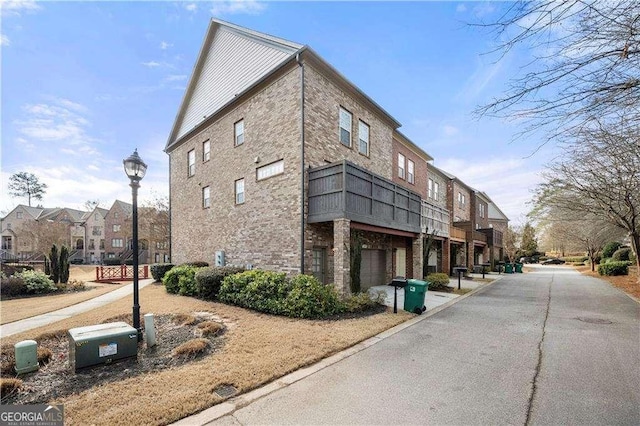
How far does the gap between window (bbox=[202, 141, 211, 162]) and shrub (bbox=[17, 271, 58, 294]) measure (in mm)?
10793

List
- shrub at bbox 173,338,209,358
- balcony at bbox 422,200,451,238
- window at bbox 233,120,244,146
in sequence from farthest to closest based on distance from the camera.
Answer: balcony at bbox 422,200,451,238
window at bbox 233,120,244,146
shrub at bbox 173,338,209,358

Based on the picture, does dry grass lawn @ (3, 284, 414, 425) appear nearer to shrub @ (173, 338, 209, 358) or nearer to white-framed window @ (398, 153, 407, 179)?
shrub @ (173, 338, 209, 358)

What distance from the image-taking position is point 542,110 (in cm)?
382

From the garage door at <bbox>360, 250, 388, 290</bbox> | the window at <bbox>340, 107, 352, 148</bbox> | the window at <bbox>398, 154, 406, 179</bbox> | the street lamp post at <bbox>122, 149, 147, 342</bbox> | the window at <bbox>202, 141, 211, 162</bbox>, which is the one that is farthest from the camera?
the window at <bbox>398, 154, 406, 179</bbox>

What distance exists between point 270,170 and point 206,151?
261 inches

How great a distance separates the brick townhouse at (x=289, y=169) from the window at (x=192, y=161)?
0.06 meters

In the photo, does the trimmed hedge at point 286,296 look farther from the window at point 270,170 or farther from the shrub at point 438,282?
the shrub at point 438,282

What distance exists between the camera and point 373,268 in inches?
566

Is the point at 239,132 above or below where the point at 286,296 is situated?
above

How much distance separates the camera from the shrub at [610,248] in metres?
31.3

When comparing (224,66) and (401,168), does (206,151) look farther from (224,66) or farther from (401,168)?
(401,168)

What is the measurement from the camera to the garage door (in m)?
13.7

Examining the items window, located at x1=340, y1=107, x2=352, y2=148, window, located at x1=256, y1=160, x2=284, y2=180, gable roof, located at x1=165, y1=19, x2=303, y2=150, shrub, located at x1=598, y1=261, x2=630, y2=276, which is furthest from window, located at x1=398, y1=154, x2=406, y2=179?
shrub, located at x1=598, y1=261, x2=630, y2=276

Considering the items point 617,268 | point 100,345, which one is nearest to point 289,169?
point 100,345
